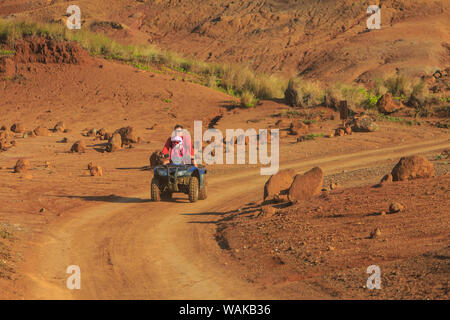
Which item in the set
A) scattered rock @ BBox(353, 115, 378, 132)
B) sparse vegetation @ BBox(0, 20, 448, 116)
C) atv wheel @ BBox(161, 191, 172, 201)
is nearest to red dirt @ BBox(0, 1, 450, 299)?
atv wheel @ BBox(161, 191, 172, 201)

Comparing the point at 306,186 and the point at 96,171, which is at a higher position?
the point at 96,171

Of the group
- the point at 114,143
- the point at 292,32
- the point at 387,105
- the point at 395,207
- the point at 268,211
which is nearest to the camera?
the point at 395,207

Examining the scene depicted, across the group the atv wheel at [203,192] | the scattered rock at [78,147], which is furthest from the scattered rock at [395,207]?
the scattered rock at [78,147]

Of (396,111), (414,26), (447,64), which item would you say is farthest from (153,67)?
(414,26)

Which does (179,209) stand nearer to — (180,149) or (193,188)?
(193,188)

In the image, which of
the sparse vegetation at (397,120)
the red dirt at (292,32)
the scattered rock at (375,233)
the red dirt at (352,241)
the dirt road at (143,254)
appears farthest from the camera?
the red dirt at (292,32)

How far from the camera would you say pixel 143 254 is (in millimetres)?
8609

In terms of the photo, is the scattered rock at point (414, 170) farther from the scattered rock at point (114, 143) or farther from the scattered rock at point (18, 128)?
the scattered rock at point (18, 128)

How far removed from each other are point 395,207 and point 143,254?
386 centimetres

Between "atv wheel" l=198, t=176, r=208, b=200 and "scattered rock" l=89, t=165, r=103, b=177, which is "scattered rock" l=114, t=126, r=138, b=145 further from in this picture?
→ "atv wheel" l=198, t=176, r=208, b=200

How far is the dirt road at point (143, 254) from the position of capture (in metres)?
6.95

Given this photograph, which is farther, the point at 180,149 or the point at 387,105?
the point at 387,105

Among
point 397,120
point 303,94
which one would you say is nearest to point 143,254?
point 397,120

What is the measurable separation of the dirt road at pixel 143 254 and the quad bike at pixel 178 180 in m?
0.30
